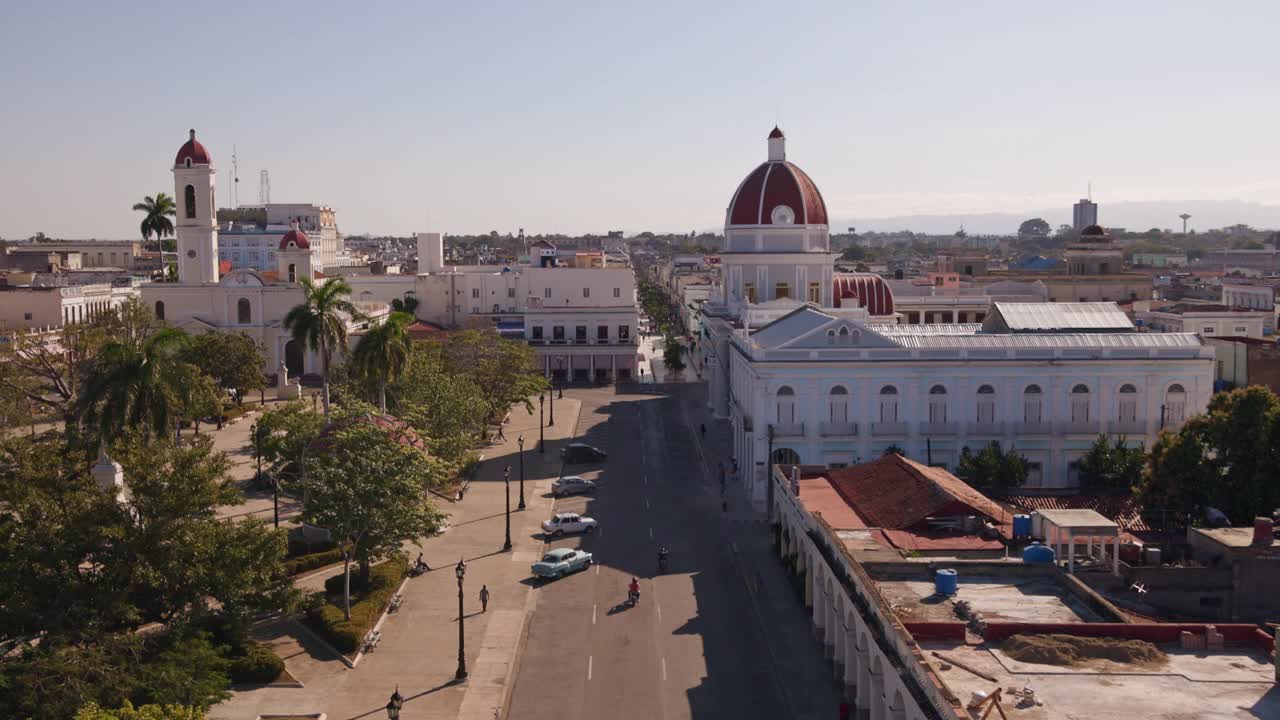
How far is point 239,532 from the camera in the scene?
34.4 meters

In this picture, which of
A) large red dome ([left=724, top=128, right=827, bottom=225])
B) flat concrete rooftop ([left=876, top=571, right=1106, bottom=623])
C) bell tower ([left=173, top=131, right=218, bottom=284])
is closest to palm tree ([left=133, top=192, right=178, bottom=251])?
bell tower ([left=173, top=131, right=218, bottom=284])

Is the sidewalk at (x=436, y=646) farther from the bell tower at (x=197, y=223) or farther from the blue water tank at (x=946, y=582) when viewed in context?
the bell tower at (x=197, y=223)

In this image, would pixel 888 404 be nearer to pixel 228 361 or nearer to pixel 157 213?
pixel 228 361

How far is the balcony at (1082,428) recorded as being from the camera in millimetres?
55969

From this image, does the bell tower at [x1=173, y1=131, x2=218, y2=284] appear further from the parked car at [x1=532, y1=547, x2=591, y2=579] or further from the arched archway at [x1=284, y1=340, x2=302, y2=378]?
the parked car at [x1=532, y1=547, x2=591, y2=579]

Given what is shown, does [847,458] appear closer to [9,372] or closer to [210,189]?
[9,372]

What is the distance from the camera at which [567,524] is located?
5059 centimetres

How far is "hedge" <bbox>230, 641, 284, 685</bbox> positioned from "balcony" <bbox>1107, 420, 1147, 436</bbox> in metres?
38.4

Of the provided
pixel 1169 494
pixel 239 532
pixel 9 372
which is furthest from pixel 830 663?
pixel 9 372

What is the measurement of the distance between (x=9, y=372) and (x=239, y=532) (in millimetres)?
30784

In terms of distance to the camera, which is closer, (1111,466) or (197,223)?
(1111,466)

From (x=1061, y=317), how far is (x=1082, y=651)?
4233cm

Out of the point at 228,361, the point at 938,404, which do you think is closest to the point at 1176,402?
the point at 938,404

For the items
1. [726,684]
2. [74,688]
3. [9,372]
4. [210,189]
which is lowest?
[726,684]
